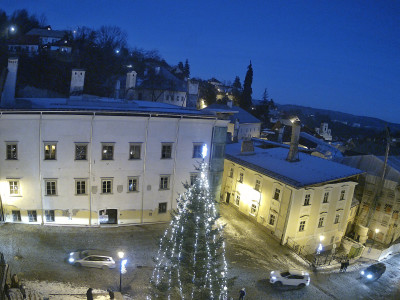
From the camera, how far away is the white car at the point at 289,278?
19.8m

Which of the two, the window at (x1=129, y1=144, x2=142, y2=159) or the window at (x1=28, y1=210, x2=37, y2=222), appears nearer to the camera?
the window at (x1=28, y1=210, x2=37, y2=222)

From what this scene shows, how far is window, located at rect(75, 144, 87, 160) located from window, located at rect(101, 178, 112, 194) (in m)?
2.38

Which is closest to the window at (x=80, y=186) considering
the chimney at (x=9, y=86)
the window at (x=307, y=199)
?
→ the chimney at (x=9, y=86)

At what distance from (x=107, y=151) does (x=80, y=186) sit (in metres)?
3.48

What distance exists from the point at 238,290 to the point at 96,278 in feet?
29.6

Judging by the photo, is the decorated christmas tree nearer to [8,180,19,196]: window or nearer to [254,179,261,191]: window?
[8,180,19,196]: window

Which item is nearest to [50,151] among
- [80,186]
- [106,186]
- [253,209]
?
[80,186]

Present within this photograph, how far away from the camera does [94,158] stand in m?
22.8

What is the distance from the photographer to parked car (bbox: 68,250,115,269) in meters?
18.5

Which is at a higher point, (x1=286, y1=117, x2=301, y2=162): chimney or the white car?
(x1=286, y1=117, x2=301, y2=162): chimney

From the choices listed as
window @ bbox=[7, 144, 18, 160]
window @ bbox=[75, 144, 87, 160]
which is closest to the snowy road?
window @ bbox=[7, 144, 18, 160]

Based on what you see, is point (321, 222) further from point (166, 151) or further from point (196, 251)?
point (196, 251)

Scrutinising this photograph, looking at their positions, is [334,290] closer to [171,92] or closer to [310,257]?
[310,257]

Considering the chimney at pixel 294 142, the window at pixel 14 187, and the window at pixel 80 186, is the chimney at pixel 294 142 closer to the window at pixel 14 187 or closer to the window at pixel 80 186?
the window at pixel 80 186
